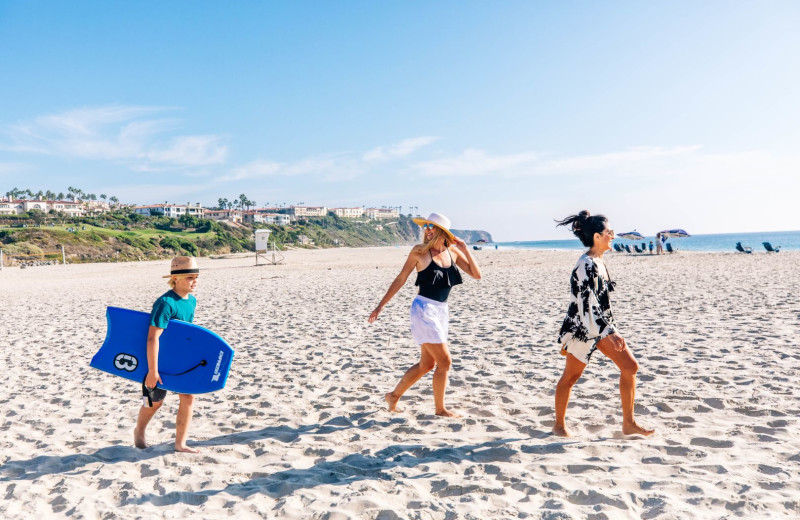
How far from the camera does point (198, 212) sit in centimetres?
14788

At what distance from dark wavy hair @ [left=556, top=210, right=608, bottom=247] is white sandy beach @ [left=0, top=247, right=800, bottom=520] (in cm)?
147

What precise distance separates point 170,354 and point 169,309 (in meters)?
0.34

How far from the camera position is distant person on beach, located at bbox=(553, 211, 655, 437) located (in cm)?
347

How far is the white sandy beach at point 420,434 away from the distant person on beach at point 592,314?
1.96 feet

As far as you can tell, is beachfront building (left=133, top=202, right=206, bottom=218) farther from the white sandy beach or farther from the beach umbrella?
the white sandy beach

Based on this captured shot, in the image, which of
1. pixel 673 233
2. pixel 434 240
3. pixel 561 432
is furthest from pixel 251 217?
pixel 561 432

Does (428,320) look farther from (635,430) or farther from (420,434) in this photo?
(635,430)

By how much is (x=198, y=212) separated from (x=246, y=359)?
152559 millimetres

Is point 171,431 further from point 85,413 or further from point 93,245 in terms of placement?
point 93,245

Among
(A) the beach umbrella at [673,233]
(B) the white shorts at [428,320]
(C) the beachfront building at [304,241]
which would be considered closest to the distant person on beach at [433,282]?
(B) the white shorts at [428,320]

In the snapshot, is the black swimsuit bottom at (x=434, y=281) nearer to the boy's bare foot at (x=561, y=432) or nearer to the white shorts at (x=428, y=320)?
the white shorts at (x=428, y=320)

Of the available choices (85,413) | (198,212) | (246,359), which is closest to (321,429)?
(85,413)

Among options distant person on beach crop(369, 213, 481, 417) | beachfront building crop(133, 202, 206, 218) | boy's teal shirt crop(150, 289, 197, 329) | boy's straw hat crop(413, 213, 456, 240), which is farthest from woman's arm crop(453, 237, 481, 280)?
beachfront building crop(133, 202, 206, 218)

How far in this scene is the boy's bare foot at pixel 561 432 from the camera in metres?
3.84
